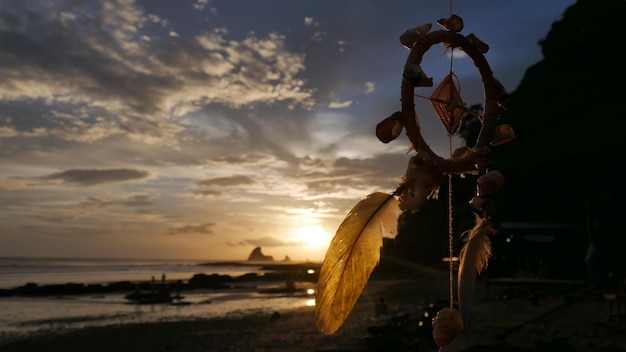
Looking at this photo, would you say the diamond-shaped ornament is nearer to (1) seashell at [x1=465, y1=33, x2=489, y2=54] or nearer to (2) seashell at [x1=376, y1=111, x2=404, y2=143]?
(1) seashell at [x1=465, y1=33, x2=489, y2=54]

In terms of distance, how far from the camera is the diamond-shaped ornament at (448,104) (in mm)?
1674

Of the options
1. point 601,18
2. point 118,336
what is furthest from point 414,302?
point 601,18

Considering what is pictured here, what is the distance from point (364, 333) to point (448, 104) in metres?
18.4

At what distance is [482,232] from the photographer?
4.69 ft

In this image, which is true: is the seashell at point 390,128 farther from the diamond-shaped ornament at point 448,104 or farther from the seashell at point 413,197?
the diamond-shaped ornament at point 448,104

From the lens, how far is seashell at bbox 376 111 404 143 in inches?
51.1

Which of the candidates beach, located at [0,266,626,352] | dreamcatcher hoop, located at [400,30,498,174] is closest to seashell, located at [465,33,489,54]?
dreamcatcher hoop, located at [400,30,498,174]

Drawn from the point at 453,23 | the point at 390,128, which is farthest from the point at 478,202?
the point at 453,23

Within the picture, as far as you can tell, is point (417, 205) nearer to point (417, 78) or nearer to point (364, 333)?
point (417, 78)

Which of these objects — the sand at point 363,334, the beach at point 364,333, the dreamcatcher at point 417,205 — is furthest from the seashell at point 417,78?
the beach at point 364,333

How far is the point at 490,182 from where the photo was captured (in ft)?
4.35

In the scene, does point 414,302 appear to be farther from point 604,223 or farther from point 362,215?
point 362,215

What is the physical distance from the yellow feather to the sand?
5.03 metres

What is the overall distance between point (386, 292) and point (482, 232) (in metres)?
39.2
